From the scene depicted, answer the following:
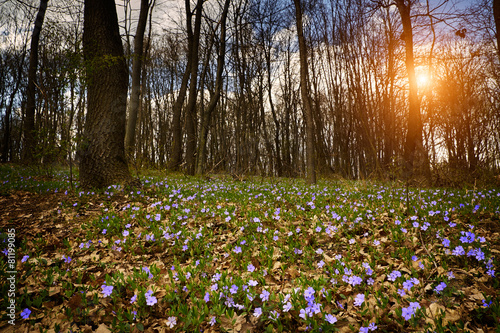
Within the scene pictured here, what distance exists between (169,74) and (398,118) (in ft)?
74.0

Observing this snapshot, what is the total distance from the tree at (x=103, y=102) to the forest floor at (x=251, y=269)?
117cm

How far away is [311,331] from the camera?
173cm

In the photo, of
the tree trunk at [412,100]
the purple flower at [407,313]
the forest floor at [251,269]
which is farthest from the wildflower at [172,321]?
the tree trunk at [412,100]

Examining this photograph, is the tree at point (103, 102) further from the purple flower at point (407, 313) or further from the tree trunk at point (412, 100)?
the tree trunk at point (412, 100)

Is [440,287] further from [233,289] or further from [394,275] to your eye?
[233,289]

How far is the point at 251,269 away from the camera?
2414 millimetres

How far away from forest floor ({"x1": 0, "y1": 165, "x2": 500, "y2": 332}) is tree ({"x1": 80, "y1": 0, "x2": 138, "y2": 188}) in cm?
117

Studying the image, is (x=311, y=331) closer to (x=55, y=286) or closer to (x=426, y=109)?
(x=55, y=286)

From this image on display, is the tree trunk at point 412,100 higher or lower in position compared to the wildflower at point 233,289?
higher

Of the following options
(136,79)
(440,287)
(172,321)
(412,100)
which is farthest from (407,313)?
(136,79)

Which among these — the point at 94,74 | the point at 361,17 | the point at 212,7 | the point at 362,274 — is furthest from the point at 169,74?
the point at 362,274

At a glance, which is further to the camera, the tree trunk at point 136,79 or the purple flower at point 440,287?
the tree trunk at point 136,79

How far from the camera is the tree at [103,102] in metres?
5.51

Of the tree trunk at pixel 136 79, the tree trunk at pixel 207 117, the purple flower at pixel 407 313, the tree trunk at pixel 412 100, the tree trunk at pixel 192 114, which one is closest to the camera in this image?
the purple flower at pixel 407 313
